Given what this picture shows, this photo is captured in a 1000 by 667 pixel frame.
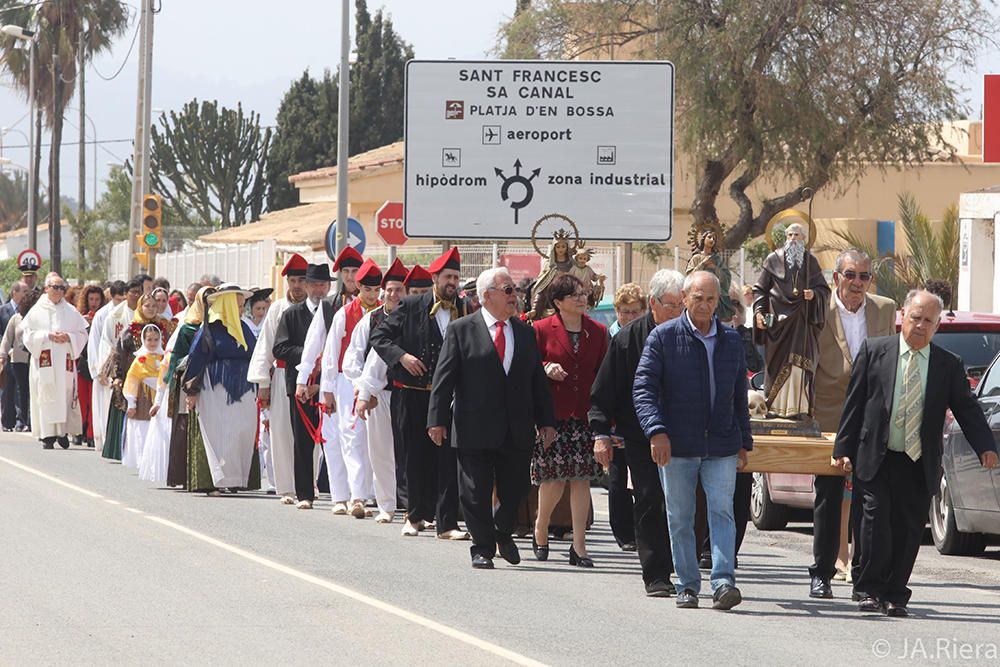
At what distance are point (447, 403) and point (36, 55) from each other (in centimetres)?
5803

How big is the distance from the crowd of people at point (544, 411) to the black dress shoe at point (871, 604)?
0.5 inches

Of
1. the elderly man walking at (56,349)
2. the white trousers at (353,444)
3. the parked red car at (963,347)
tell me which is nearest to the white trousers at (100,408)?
the elderly man walking at (56,349)

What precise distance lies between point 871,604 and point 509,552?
2.78 m

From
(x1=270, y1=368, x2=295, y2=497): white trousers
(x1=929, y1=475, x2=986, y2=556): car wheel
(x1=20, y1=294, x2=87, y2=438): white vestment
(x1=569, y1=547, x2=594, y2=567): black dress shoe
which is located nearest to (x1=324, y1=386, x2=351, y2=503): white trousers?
(x1=270, y1=368, x2=295, y2=497): white trousers

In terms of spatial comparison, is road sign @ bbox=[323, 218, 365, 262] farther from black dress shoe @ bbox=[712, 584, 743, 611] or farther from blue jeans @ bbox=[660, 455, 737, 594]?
black dress shoe @ bbox=[712, 584, 743, 611]

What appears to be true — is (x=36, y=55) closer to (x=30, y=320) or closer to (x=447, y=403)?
(x=30, y=320)

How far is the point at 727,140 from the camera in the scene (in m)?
34.7

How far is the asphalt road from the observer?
8.95m

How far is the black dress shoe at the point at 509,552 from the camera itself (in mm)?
12433

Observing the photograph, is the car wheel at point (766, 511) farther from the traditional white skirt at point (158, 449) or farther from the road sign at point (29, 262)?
the road sign at point (29, 262)

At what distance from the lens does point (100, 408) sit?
75.3ft

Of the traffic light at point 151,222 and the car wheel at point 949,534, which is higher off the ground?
the traffic light at point 151,222

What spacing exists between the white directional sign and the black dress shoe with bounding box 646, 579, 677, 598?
10.00 meters

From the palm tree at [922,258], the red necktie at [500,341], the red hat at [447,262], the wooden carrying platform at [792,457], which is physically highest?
the palm tree at [922,258]
